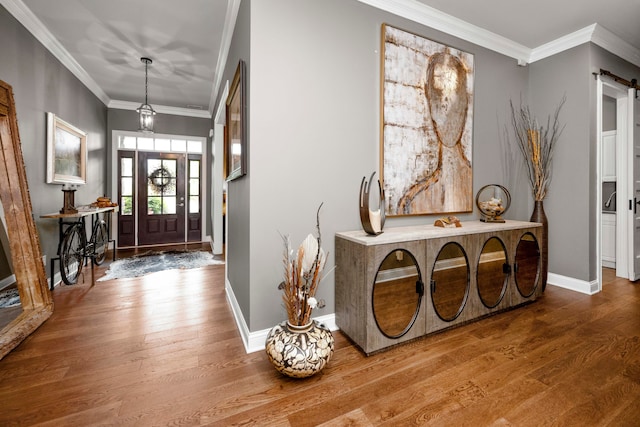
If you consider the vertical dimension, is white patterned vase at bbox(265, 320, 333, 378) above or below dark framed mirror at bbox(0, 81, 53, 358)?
below

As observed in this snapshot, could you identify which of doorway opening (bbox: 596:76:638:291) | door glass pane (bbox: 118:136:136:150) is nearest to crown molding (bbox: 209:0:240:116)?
door glass pane (bbox: 118:136:136:150)

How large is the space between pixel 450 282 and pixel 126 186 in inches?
237

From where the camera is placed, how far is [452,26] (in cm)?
279

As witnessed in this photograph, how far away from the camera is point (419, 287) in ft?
6.80

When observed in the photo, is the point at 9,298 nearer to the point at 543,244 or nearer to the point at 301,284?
the point at 301,284

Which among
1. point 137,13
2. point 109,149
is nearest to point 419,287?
point 137,13

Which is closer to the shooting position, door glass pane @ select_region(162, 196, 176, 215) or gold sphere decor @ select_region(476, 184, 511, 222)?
gold sphere decor @ select_region(476, 184, 511, 222)

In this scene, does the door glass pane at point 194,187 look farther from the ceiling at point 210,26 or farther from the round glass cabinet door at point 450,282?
the round glass cabinet door at point 450,282

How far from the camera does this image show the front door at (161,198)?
5836 mm

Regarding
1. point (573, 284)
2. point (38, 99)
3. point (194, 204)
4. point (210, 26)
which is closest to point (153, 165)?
point (194, 204)

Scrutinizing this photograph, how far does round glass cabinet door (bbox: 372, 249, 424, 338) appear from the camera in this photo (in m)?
1.93

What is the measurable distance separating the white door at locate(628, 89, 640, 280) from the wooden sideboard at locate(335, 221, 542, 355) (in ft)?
6.26

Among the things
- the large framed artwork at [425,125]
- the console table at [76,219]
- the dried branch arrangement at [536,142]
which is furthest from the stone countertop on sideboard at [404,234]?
the console table at [76,219]

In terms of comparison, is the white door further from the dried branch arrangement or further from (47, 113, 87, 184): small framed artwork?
(47, 113, 87, 184): small framed artwork
